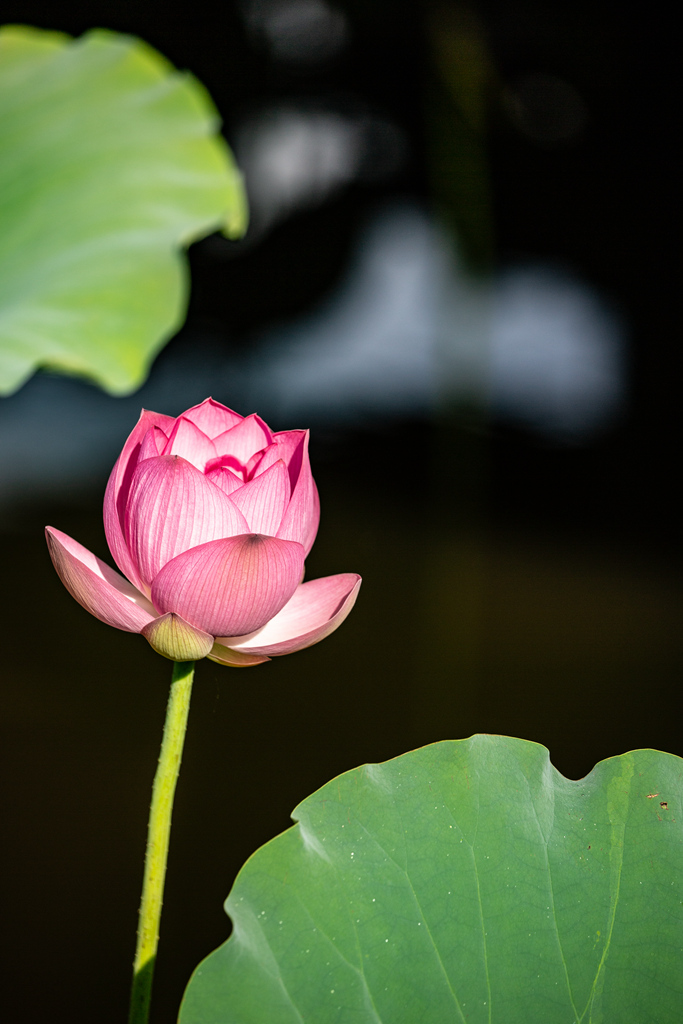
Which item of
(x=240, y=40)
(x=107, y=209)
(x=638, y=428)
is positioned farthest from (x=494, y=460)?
(x=107, y=209)

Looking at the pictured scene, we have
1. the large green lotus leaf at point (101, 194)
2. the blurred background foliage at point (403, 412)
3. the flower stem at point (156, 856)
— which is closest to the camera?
the flower stem at point (156, 856)

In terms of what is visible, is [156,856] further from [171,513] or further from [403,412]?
[403,412]

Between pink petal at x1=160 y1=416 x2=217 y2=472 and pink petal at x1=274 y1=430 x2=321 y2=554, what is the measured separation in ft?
0.07

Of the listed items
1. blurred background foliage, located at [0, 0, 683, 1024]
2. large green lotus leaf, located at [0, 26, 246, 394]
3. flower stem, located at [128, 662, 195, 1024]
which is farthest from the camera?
blurred background foliage, located at [0, 0, 683, 1024]

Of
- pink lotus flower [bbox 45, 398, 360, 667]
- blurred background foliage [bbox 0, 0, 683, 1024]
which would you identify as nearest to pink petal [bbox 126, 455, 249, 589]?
pink lotus flower [bbox 45, 398, 360, 667]

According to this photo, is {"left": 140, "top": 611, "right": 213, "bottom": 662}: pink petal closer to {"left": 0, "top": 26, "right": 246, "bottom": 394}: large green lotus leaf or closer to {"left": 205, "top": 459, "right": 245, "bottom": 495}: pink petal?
{"left": 205, "top": 459, "right": 245, "bottom": 495}: pink petal

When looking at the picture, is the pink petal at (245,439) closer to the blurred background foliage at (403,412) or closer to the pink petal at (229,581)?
the pink petal at (229,581)

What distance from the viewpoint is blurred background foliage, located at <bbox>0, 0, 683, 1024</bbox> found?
1.85 metres

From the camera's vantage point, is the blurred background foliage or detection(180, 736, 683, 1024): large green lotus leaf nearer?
detection(180, 736, 683, 1024): large green lotus leaf

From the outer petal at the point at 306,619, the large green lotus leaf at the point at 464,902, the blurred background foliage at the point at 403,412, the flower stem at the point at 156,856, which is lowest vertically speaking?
the blurred background foliage at the point at 403,412

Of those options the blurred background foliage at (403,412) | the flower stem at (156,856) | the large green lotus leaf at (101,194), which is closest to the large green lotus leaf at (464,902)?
the flower stem at (156,856)

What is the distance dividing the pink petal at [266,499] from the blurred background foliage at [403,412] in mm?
1218

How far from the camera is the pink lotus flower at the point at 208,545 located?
224 millimetres

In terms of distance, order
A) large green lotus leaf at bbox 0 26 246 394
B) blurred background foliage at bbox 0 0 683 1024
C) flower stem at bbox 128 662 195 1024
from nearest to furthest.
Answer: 1. flower stem at bbox 128 662 195 1024
2. large green lotus leaf at bbox 0 26 246 394
3. blurred background foliage at bbox 0 0 683 1024
